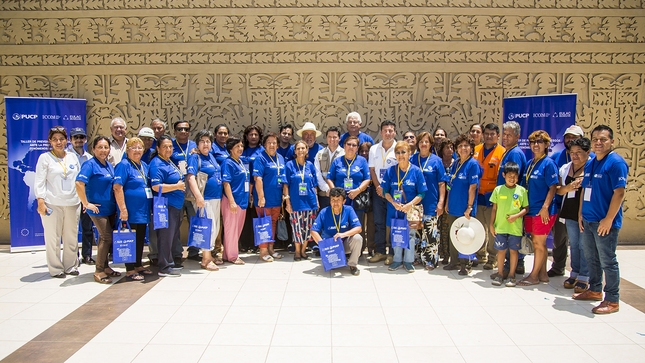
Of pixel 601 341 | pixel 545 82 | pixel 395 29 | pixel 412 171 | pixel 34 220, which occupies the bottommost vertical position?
pixel 601 341

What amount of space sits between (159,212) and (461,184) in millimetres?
3408

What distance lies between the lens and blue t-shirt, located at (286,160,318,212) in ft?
17.9

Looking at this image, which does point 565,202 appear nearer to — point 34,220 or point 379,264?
point 379,264

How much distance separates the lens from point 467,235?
474 cm

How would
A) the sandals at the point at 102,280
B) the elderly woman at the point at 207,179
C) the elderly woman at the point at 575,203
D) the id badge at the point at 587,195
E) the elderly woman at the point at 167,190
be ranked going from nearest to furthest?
the id badge at the point at 587,195 < the elderly woman at the point at 575,203 < the sandals at the point at 102,280 < the elderly woman at the point at 167,190 < the elderly woman at the point at 207,179

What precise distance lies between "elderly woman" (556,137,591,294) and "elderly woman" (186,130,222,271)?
3.89 m

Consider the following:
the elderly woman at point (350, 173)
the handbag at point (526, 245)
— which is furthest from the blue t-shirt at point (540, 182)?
the elderly woman at point (350, 173)

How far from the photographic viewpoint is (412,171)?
16.6 feet

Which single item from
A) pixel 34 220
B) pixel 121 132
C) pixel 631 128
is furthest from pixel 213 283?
pixel 631 128

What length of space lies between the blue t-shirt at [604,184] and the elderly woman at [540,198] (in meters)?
0.49

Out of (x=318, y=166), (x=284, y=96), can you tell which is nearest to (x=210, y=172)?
(x=318, y=166)

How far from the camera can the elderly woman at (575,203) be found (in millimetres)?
A: 4363

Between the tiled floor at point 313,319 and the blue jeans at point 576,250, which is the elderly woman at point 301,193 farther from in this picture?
the blue jeans at point 576,250

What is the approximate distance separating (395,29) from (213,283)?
4.54 meters
